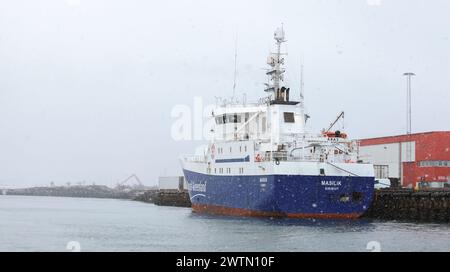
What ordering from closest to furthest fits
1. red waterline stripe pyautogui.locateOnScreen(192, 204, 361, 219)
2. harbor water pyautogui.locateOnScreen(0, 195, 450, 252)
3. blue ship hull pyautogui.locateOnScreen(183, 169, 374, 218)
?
harbor water pyautogui.locateOnScreen(0, 195, 450, 252), blue ship hull pyautogui.locateOnScreen(183, 169, 374, 218), red waterline stripe pyautogui.locateOnScreen(192, 204, 361, 219)

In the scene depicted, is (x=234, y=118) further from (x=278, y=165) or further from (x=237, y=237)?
(x=237, y=237)

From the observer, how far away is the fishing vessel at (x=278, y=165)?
37062 millimetres

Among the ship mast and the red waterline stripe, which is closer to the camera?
the red waterline stripe

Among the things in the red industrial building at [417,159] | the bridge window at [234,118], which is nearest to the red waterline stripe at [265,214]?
the bridge window at [234,118]

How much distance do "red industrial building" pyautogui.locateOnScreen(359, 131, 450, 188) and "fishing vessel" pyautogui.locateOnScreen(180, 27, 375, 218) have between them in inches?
719

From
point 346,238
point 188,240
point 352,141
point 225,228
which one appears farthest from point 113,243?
point 352,141

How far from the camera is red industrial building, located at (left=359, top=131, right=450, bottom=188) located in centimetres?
6172

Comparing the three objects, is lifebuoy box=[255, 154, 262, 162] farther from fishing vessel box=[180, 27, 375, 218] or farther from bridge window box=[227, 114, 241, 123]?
bridge window box=[227, 114, 241, 123]

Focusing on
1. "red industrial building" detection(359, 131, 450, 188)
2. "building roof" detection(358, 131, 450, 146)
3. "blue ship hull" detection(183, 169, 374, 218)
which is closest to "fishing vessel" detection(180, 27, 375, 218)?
"blue ship hull" detection(183, 169, 374, 218)

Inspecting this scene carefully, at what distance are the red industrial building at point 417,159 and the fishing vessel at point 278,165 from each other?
18250mm

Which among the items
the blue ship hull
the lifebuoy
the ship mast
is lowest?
the blue ship hull
